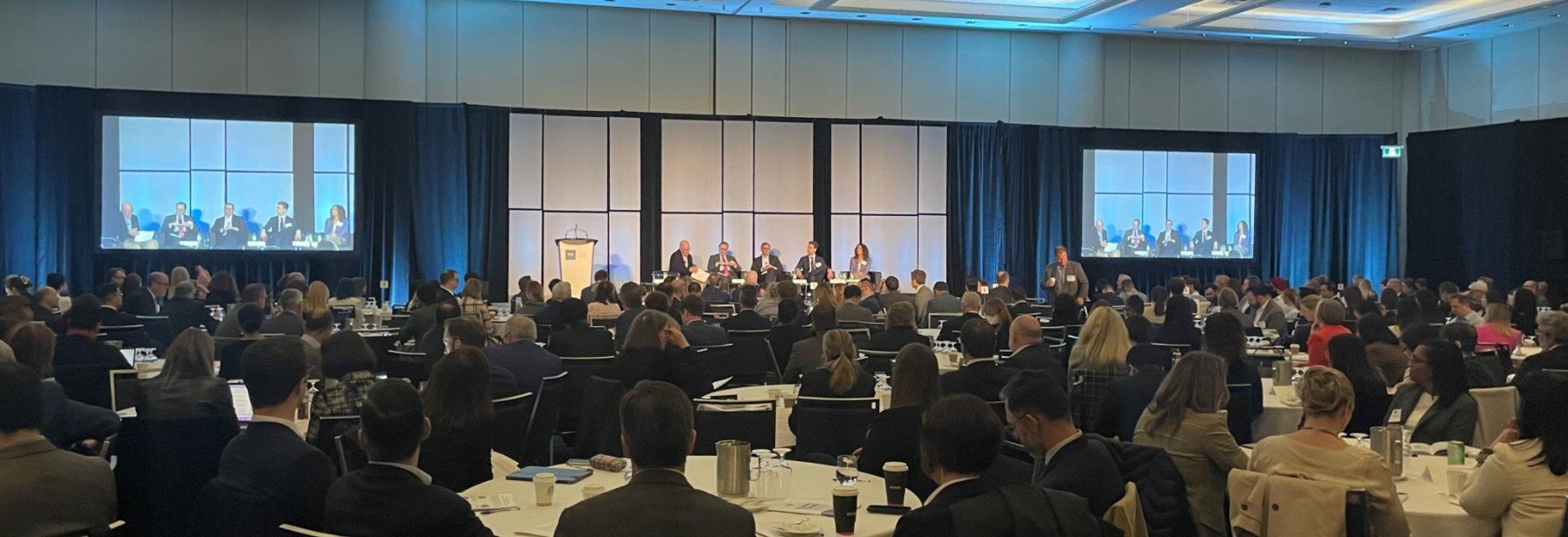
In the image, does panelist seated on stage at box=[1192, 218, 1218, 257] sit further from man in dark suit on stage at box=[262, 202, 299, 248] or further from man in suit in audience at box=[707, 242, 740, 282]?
man in dark suit on stage at box=[262, 202, 299, 248]

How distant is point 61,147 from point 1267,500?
1610 centimetres

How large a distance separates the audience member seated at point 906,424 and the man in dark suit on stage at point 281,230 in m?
13.5

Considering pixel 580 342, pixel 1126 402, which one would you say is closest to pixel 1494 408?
pixel 1126 402

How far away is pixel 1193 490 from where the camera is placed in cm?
496

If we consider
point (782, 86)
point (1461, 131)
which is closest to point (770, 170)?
point (782, 86)

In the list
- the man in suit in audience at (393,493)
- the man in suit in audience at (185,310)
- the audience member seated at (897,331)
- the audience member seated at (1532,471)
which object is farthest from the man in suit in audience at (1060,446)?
the man in suit in audience at (185,310)

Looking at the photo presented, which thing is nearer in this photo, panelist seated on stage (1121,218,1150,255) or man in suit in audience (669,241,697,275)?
man in suit in audience (669,241,697,275)

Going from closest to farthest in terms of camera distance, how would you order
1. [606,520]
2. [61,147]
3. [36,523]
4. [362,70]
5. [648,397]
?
[606,520], [648,397], [36,523], [61,147], [362,70]

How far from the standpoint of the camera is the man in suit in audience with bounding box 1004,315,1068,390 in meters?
6.78

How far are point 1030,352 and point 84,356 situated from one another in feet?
15.7

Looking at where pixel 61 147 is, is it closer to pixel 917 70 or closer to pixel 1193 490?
pixel 917 70

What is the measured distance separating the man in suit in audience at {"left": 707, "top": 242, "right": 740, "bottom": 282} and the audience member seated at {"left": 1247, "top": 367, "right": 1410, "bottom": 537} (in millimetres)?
13481

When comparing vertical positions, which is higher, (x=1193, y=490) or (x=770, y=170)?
(x=770, y=170)

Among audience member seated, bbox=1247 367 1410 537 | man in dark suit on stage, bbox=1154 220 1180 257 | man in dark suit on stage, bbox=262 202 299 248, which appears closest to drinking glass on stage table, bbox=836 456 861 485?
audience member seated, bbox=1247 367 1410 537
